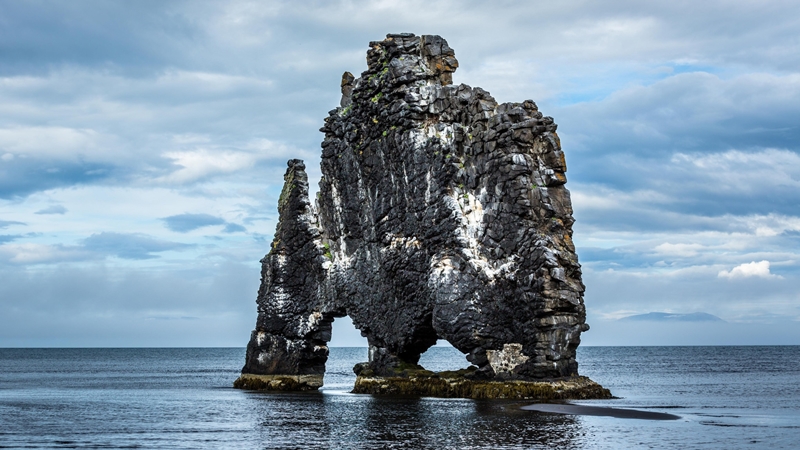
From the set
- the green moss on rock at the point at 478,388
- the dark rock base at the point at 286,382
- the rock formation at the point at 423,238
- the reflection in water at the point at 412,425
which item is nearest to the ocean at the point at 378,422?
the reflection in water at the point at 412,425

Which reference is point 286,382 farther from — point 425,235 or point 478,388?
point 478,388

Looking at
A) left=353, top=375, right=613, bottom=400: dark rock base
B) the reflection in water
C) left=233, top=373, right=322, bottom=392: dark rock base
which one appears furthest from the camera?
left=233, top=373, right=322, bottom=392: dark rock base

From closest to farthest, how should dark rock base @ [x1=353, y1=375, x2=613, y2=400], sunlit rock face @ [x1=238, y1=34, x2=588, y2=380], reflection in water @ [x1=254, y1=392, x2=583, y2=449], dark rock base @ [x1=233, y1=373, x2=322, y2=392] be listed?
reflection in water @ [x1=254, y1=392, x2=583, y2=449] < dark rock base @ [x1=353, y1=375, x2=613, y2=400] < sunlit rock face @ [x1=238, y1=34, x2=588, y2=380] < dark rock base @ [x1=233, y1=373, x2=322, y2=392]

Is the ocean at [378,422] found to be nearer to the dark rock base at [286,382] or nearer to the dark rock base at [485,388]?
the dark rock base at [485,388]

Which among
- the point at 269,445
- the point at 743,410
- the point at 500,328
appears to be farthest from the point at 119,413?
the point at 743,410

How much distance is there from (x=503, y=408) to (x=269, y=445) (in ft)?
52.1

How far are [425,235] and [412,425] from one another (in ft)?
66.0

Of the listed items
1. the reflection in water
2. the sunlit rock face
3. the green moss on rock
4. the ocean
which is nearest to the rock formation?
the sunlit rock face

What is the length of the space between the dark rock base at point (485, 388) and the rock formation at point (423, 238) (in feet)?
3.11

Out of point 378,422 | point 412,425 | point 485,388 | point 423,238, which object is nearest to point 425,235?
point 423,238

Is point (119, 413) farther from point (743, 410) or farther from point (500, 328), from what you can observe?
point (743, 410)

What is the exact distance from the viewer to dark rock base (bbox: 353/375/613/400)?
174ft

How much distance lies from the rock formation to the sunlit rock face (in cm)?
9

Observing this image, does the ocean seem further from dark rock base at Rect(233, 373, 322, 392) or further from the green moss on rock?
dark rock base at Rect(233, 373, 322, 392)
